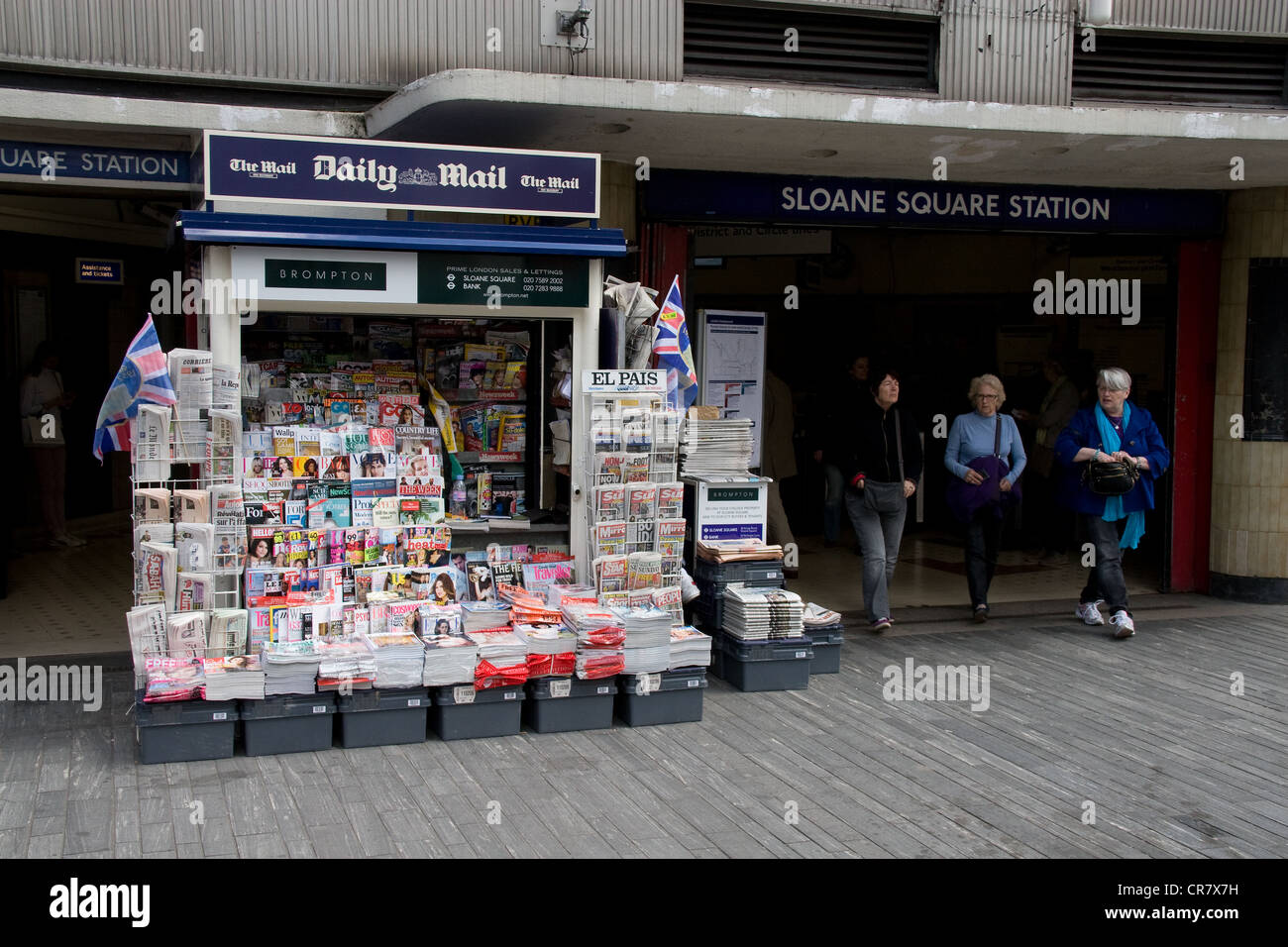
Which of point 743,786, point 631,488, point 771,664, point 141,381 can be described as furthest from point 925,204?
point 141,381

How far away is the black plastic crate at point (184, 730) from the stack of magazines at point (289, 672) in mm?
196

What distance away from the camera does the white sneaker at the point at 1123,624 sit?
8406 millimetres

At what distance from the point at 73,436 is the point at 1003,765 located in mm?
9970

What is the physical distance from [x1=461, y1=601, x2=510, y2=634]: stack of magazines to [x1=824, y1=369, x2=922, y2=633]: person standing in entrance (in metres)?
2.71

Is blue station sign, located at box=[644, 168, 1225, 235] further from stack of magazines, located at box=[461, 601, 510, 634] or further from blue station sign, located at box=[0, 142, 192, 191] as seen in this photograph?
stack of magazines, located at box=[461, 601, 510, 634]

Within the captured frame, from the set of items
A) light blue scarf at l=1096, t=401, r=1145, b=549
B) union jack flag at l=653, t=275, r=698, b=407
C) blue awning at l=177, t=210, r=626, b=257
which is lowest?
light blue scarf at l=1096, t=401, r=1145, b=549

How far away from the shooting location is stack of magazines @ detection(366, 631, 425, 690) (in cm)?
597

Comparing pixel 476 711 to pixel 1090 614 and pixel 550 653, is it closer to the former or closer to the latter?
pixel 550 653

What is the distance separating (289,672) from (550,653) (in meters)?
1.26

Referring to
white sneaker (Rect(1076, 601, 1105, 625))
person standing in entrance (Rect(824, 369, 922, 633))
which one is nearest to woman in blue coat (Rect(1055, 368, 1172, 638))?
white sneaker (Rect(1076, 601, 1105, 625))

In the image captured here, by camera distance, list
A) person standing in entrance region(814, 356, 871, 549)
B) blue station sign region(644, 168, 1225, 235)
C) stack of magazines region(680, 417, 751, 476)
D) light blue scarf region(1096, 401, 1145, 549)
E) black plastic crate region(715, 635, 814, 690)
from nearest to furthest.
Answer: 1. black plastic crate region(715, 635, 814, 690)
2. stack of magazines region(680, 417, 751, 476)
3. light blue scarf region(1096, 401, 1145, 549)
4. blue station sign region(644, 168, 1225, 235)
5. person standing in entrance region(814, 356, 871, 549)

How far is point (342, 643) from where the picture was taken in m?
6.11

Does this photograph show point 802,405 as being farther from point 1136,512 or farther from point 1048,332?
point 1136,512

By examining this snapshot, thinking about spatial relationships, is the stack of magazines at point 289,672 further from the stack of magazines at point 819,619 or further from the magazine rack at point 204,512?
the stack of magazines at point 819,619
